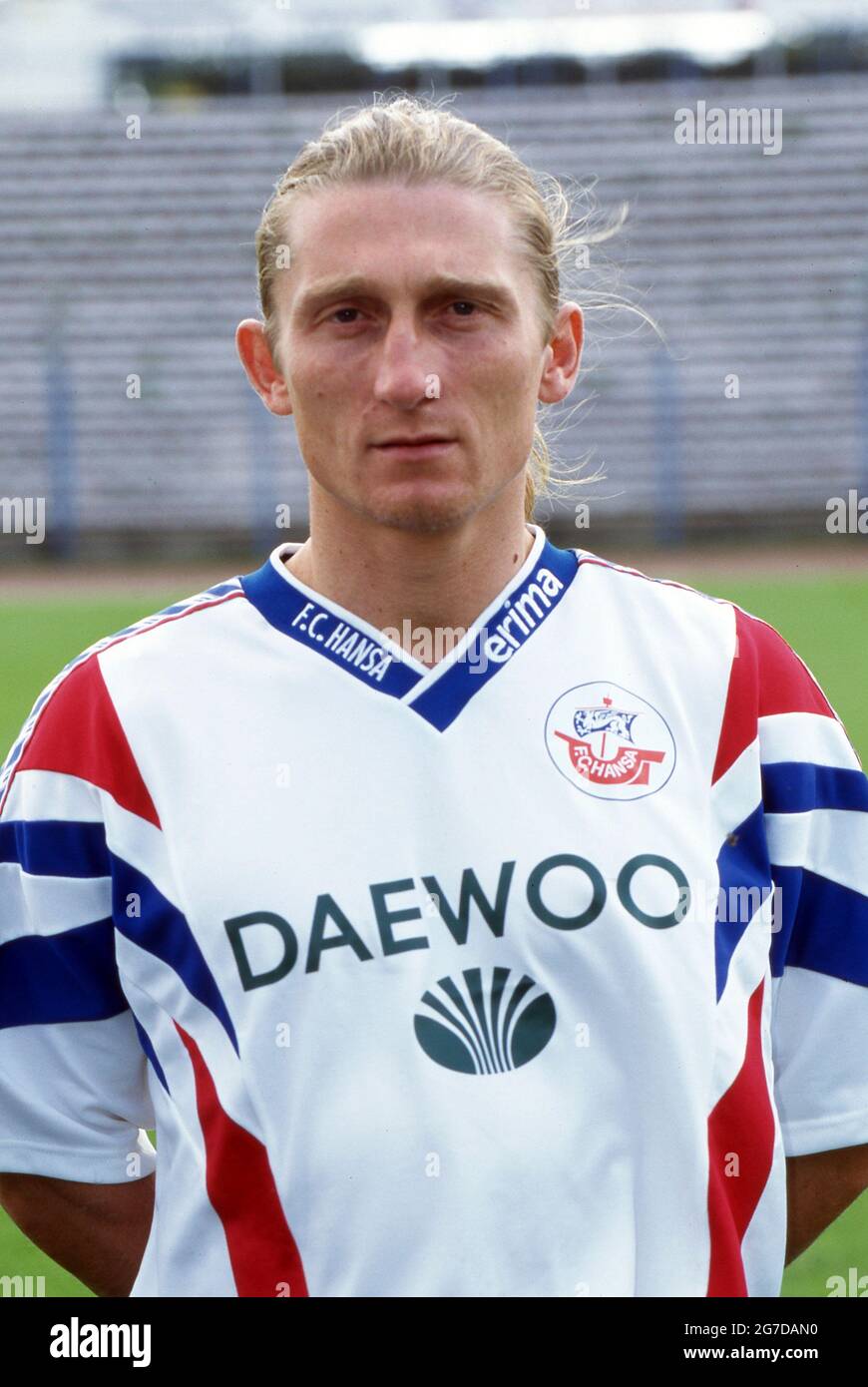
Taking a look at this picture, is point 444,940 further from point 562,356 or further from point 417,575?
point 562,356

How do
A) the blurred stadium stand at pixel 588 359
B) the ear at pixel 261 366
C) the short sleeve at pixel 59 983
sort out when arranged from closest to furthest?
the short sleeve at pixel 59 983 → the ear at pixel 261 366 → the blurred stadium stand at pixel 588 359

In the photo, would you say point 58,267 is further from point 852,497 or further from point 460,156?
point 460,156

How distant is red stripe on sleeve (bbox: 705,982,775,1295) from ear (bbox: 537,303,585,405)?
63 cm

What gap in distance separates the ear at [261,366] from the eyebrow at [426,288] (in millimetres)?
147

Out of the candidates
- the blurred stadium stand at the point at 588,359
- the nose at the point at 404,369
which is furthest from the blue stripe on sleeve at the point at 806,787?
the blurred stadium stand at the point at 588,359

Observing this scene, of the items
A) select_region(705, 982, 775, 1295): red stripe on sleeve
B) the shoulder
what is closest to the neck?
the shoulder

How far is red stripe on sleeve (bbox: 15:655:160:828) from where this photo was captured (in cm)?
167

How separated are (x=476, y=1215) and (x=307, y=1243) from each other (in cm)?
15

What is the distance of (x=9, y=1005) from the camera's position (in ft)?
5.70

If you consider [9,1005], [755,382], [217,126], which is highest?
[217,126]

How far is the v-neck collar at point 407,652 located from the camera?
1.71 meters

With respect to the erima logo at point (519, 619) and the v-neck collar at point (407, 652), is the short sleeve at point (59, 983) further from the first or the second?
the erima logo at point (519, 619)
